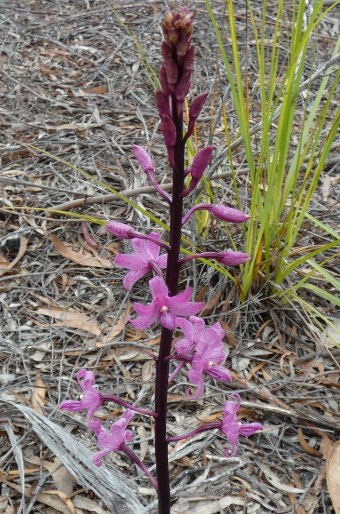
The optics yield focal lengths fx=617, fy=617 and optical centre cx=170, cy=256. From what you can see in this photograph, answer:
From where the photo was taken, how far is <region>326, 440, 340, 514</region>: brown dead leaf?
7.02ft

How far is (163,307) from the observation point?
4.68ft

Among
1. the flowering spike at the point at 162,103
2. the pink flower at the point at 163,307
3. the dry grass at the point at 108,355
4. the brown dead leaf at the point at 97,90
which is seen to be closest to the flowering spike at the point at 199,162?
the flowering spike at the point at 162,103

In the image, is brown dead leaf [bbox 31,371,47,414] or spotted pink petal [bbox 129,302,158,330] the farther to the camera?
brown dead leaf [bbox 31,371,47,414]

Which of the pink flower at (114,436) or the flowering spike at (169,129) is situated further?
the pink flower at (114,436)

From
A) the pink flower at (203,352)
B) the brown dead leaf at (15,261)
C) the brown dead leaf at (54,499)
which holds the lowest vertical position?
the brown dead leaf at (54,499)

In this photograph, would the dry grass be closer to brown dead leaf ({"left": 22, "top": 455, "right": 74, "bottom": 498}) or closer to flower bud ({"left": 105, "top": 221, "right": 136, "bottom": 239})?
brown dead leaf ({"left": 22, "top": 455, "right": 74, "bottom": 498})

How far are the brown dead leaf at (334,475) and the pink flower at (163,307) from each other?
44.1 inches

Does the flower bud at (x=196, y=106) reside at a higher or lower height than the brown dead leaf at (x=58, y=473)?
higher

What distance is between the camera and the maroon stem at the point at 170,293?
4.65 feet

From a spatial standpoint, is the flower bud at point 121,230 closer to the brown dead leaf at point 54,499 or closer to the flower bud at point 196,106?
the flower bud at point 196,106

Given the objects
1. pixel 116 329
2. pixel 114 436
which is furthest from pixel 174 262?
pixel 116 329

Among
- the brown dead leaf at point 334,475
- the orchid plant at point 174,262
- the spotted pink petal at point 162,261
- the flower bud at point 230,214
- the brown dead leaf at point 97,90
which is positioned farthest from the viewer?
the brown dead leaf at point 97,90

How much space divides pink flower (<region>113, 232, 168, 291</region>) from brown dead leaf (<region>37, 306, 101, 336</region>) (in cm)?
116

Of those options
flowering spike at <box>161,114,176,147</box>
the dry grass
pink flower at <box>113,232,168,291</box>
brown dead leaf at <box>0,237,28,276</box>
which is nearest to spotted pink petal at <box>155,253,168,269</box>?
pink flower at <box>113,232,168,291</box>
